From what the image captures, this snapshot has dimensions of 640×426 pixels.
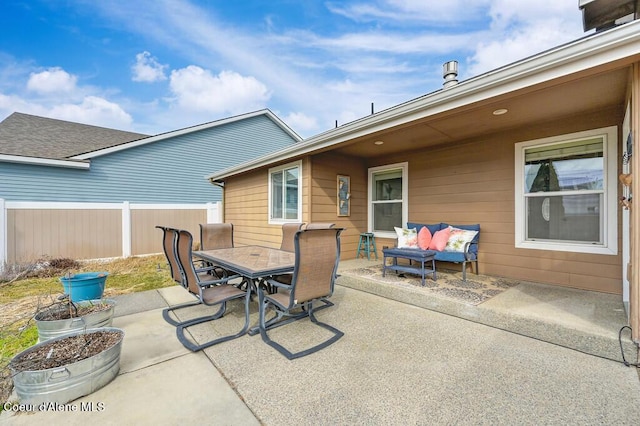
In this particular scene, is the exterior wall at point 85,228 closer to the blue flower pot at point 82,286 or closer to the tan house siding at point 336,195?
the blue flower pot at point 82,286

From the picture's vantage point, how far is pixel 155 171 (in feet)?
31.8

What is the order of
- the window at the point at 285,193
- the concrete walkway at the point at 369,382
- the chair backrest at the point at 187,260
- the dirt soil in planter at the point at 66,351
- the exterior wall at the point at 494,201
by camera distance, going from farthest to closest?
the window at the point at 285,193 < the exterior wall at the point at 494,201 < the chair backrest at the point at 187,260 < the dirt soil in planter at the point at 66,351 < the concrete walkway at the point at 369,382

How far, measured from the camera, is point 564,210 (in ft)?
12.3

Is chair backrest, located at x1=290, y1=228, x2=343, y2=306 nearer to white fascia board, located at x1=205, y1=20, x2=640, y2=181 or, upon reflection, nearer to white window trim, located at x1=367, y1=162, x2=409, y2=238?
white fascia board, located at x1=205, y1=20, x2=640, y2=181

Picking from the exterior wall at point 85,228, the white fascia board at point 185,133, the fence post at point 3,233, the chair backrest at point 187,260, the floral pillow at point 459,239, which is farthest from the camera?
the white fascia board at point 185,133

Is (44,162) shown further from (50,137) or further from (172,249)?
(172,249)

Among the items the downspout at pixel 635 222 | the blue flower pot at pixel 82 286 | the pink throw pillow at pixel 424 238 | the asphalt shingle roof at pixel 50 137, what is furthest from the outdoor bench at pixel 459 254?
the asphalt shingle roof at pixel 50 137

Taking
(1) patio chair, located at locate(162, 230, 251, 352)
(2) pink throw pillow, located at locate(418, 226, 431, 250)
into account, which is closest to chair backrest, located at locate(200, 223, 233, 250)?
(1) patio chair, located at locate(162, 230, 251, 352)

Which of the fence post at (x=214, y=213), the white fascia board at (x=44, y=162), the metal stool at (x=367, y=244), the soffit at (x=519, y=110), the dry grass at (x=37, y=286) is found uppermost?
the white fascia board at (x=44, y=162)

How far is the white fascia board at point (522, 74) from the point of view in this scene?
1.94 metres

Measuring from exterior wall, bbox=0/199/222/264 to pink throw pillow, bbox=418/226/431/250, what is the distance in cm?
675

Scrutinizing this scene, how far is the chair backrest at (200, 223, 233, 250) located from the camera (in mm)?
4535

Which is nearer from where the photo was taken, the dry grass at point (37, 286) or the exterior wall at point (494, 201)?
the dry grass at point (37, 286)

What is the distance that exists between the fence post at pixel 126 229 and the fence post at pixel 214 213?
2146 mm
